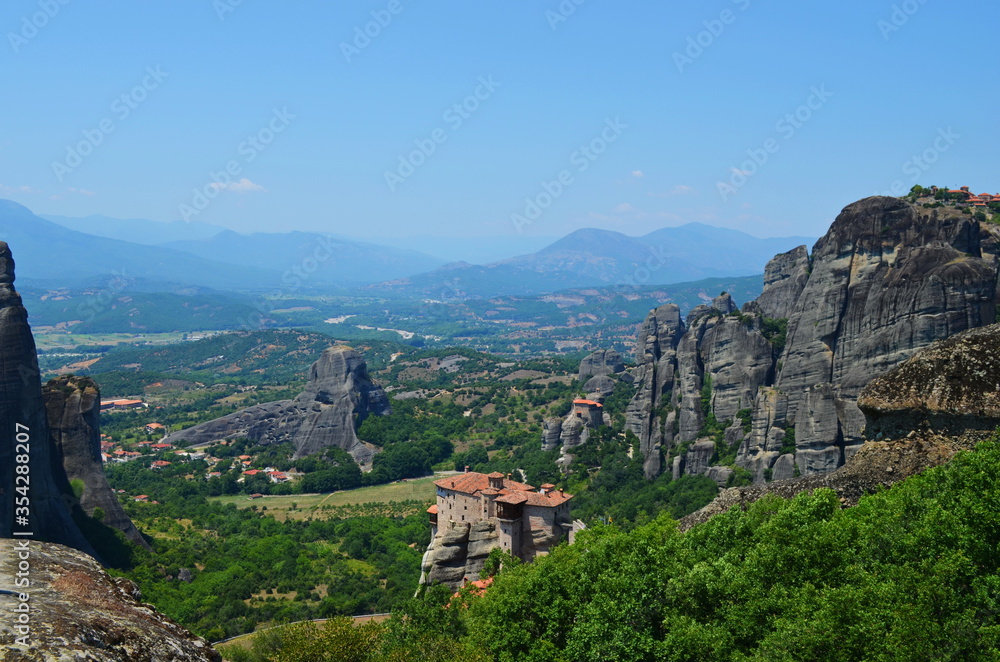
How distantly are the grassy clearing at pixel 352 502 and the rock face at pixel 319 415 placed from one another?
43.0 feet

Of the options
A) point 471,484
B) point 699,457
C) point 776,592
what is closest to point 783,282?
point 699,457

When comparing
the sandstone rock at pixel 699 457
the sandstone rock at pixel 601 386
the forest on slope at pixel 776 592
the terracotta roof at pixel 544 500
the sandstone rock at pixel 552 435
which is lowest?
the sandstone rock at pixel 552 435

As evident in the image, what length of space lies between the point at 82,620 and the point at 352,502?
252 feet

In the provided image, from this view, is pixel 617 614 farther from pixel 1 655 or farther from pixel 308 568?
pixel 308 568

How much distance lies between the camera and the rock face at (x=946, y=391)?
20.8m

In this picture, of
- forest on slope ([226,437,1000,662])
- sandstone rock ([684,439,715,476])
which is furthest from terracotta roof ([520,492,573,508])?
sandstone rock ([684,439,715,476])

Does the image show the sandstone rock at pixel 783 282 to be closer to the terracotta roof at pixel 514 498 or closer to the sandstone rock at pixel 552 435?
the sandstone rock at pixel 552 435

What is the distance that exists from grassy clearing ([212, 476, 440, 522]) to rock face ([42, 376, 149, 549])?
2191 centimetres

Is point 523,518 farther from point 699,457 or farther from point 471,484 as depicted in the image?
point 699,457

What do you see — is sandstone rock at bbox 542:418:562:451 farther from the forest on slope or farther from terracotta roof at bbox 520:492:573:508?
the forest on slope

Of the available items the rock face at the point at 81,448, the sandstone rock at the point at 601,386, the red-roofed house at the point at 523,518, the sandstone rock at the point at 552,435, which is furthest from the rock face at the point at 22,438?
the sandstone rock at the point at 601,386

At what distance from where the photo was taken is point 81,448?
2074 inches

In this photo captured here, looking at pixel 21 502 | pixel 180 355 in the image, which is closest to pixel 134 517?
pixel 21 502

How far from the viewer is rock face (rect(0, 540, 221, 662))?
6.98 meters
